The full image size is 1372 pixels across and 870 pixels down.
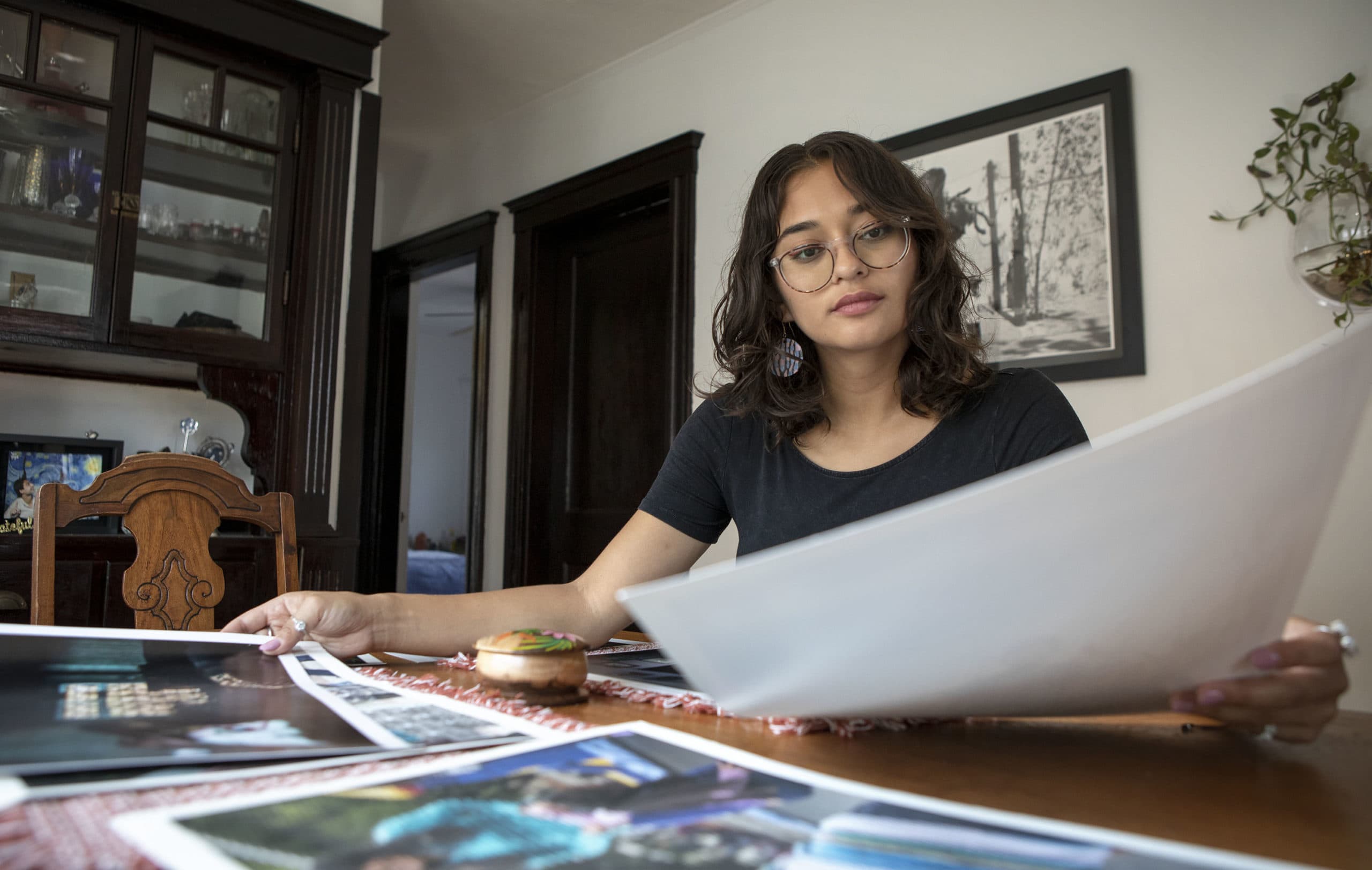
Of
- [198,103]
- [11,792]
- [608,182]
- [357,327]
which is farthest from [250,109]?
[11,792]

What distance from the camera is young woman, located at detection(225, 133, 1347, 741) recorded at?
1.12m

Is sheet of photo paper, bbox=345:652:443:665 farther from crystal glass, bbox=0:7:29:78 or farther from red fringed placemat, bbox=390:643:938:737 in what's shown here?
crystal glass, bbox=0:7:29:78

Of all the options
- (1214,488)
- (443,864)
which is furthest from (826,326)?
(443,864)

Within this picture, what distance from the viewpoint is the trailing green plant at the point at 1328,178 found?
1.78 meters

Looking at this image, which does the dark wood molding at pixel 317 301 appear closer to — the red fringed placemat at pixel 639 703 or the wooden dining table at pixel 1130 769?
the red fringed placemat at pixel 639 703

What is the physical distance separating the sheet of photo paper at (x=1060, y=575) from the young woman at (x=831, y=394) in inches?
23.0

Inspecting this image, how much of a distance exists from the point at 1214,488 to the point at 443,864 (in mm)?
347

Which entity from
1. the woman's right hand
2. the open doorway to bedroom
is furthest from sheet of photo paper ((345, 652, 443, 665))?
the open doorway to bedroom

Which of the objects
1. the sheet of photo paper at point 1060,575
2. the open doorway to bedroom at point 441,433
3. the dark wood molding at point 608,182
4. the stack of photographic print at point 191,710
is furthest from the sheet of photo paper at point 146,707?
the open doorway to bedroom at point 441,433

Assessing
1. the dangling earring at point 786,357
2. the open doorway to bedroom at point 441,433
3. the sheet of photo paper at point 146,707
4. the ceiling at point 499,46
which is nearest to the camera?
the sheet of photo paper at point 146,707

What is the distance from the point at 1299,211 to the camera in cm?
191

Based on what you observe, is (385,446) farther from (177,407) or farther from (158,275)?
(158,275)

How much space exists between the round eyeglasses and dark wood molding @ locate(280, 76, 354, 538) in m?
2.14

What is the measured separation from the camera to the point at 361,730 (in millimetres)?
509
